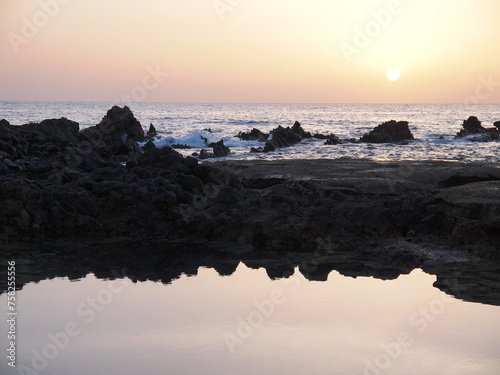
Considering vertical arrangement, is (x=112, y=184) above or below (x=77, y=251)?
above

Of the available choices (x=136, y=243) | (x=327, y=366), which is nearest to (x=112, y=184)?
(x=136, y=243)

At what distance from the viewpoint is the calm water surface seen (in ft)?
18.0

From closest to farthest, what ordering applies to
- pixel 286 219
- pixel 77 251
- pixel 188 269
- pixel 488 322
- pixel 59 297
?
pixel 488 322, pixel 59 297, pixel 188 269, pixel 77 251, pixel 286 219

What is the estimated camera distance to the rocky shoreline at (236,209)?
994cm

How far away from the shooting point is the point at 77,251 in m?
9.83

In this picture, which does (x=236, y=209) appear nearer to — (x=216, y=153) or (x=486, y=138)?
(x=216, y=153)

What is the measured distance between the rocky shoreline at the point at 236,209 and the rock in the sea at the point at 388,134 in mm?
31346

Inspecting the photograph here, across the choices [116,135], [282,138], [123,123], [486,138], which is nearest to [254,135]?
[282,138]

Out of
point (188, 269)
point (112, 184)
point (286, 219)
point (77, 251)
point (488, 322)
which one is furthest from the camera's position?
point (112, 184)

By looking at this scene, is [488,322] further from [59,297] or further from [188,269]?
Answer: [59,297]

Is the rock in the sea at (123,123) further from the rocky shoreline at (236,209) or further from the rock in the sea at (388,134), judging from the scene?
the rocky shoreline at (236,209)

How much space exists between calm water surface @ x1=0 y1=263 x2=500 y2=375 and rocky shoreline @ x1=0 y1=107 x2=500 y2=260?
1694 millimetres

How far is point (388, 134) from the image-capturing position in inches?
1773

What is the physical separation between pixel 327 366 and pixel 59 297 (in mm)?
3531
